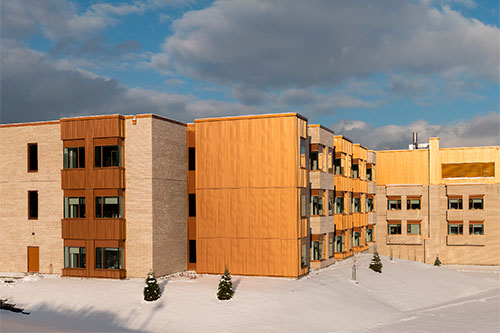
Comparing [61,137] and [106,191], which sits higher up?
[61,137]

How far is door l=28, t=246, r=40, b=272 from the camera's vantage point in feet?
132

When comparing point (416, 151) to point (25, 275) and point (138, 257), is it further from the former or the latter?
point (25, 275)

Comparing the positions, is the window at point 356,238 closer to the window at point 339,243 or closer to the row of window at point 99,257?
the window at point 339,243

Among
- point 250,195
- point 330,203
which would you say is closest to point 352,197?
point 330,203

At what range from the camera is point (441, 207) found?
64375mm

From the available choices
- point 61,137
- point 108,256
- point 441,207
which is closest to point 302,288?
point 108,256

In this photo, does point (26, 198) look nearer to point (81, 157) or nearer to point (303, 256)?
point (81, 157)

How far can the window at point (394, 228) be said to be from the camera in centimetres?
6612

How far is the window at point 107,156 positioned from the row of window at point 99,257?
627 centimetres

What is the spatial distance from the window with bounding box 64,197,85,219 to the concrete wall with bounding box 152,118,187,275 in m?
5.80

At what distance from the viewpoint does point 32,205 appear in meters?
41.0

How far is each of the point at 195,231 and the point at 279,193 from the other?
325 inches

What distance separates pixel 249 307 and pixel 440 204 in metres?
41.8

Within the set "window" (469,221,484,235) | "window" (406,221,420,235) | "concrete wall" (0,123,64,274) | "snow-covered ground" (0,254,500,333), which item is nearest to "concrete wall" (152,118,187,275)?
"snow-covered ground" (0,254,500,333)
